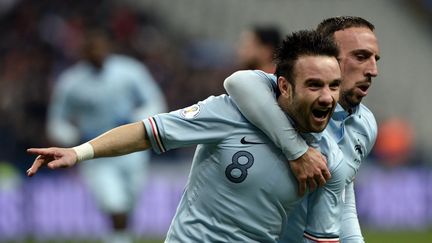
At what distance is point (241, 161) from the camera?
5.05 metres

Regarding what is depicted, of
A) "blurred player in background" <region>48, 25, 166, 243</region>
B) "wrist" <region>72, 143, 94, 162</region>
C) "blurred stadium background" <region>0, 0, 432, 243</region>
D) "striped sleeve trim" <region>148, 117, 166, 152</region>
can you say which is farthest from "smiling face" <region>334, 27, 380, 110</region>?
"blurred stadium background" <region>0, 0, 432, 243</region>

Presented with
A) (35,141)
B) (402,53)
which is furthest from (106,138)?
(402,53)

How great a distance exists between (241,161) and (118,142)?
58 centimetres

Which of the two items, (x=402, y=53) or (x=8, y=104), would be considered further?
(x=402, y=53)

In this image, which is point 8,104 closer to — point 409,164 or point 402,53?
point 409,164

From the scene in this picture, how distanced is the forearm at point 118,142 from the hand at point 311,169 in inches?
28.9

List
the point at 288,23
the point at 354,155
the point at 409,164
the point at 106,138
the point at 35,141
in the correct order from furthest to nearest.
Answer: the point at 288,23, the point at 409,164, the point at 35,141, the point at 354,155, the point at 106,138

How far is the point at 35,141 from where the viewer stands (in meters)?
15.1

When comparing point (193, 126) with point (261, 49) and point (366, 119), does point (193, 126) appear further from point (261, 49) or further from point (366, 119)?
point (261, 49)

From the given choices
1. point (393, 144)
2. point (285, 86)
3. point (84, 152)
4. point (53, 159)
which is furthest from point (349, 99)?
point (393, 144)

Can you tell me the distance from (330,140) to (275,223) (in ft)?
1.62

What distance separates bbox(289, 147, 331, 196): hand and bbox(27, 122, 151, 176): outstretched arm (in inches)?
27.9

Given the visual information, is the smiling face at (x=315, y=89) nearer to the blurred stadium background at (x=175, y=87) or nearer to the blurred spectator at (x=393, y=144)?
the blurred stadium background at (x=175, y=87)

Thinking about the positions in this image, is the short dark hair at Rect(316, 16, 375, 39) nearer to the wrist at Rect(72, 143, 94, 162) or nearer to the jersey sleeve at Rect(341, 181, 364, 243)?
the jersey sleeve at Rect(341, 181, 364, 243)
